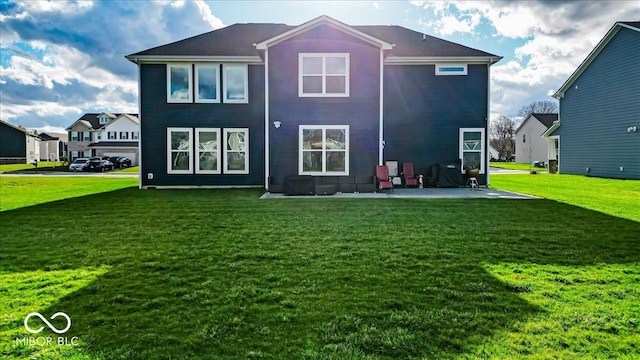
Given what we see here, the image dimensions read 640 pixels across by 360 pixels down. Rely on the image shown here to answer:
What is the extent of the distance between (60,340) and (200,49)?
50.4 feet

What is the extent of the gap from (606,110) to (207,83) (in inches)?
839

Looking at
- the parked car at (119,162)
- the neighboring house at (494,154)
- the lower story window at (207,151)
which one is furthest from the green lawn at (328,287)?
the neighboring house at (494,154)

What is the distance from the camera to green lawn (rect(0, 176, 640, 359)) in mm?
3078

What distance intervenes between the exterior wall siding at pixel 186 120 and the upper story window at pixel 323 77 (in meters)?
2.62

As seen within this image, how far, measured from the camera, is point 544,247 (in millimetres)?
6125

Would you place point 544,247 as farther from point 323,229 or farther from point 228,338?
point 228,338

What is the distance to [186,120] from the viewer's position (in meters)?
16.5

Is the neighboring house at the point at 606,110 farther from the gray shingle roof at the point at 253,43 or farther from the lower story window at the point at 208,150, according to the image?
the lower story window at the point at 208,150

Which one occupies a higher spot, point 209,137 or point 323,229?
point 209,137

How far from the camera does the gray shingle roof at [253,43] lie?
16.3 meters

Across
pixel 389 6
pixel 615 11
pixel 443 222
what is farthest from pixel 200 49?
pixel 615 11

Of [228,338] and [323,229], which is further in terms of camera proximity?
[323,229]

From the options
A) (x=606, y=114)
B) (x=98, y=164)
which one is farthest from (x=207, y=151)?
(x=98, y=164)

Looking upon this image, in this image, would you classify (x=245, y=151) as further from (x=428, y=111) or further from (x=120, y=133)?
(x=120, y=133)
